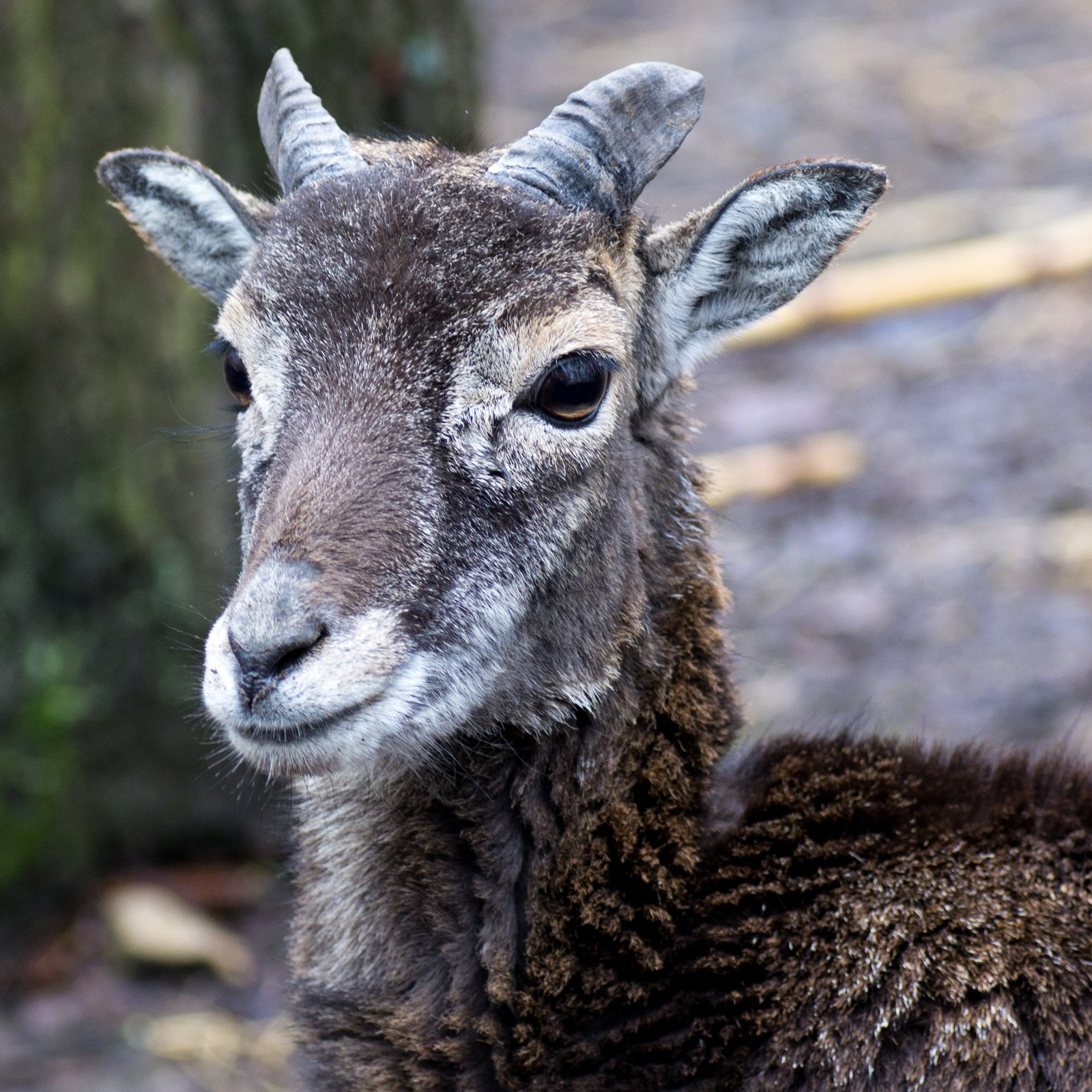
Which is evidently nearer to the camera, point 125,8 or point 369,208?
point 369,208

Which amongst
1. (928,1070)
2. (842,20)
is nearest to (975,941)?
(928,1070)

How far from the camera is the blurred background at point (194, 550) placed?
7.26 metres

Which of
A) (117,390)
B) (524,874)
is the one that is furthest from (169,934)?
(524,874)

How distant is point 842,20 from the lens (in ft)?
62.2

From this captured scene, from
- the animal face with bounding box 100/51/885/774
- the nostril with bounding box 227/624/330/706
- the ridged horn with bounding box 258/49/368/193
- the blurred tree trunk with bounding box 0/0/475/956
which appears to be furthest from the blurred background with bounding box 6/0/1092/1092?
the nostril with bounding box 227/624/330/706

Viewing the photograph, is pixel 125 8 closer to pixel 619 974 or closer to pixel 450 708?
pixel 450 708

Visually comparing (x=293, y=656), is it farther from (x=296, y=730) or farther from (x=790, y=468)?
(x=790, y=468)

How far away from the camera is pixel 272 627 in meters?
3.65

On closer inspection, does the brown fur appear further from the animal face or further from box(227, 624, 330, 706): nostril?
box(227, 624, 330, 706): nostril

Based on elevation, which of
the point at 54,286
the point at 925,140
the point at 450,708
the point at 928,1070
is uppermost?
the point at 925,140

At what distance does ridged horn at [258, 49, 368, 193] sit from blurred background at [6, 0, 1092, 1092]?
121 cm

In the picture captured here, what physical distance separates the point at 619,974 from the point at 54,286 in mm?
5083

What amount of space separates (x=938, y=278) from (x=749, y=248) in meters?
8.59

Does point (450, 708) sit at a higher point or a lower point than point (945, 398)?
lower
